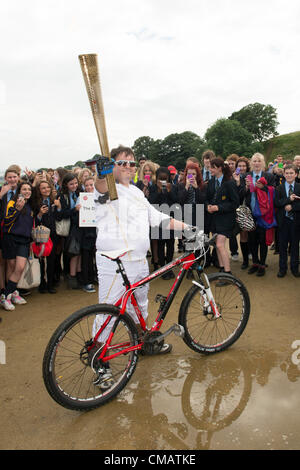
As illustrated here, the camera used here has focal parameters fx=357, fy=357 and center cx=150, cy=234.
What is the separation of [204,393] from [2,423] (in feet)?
5.83

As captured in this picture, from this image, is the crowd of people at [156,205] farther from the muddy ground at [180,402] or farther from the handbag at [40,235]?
the muddy ground at [180,402]

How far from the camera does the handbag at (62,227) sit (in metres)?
6.48

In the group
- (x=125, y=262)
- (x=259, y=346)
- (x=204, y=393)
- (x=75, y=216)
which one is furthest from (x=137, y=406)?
(x=75, y=216)

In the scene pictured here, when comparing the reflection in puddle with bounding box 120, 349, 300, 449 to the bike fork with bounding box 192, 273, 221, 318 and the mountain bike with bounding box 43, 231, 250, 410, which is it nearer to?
the mountain bike with bounding box 43, 231, 250, 410

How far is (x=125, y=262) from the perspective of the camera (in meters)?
3.49

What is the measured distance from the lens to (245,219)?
6.78 m

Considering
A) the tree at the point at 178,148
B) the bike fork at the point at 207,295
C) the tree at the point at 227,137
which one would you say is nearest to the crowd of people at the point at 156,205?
the bike fork at the point at 207,295

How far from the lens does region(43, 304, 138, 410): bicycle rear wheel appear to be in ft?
9.53

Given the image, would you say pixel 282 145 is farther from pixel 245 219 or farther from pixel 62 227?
pixel 62 227

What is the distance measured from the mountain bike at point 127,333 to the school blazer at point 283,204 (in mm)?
2938

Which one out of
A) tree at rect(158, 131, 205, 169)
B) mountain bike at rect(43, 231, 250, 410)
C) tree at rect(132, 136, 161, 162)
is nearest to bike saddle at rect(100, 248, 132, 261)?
mountain bike at rect(43, 231, 250, 410)

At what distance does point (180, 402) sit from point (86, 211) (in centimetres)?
391
